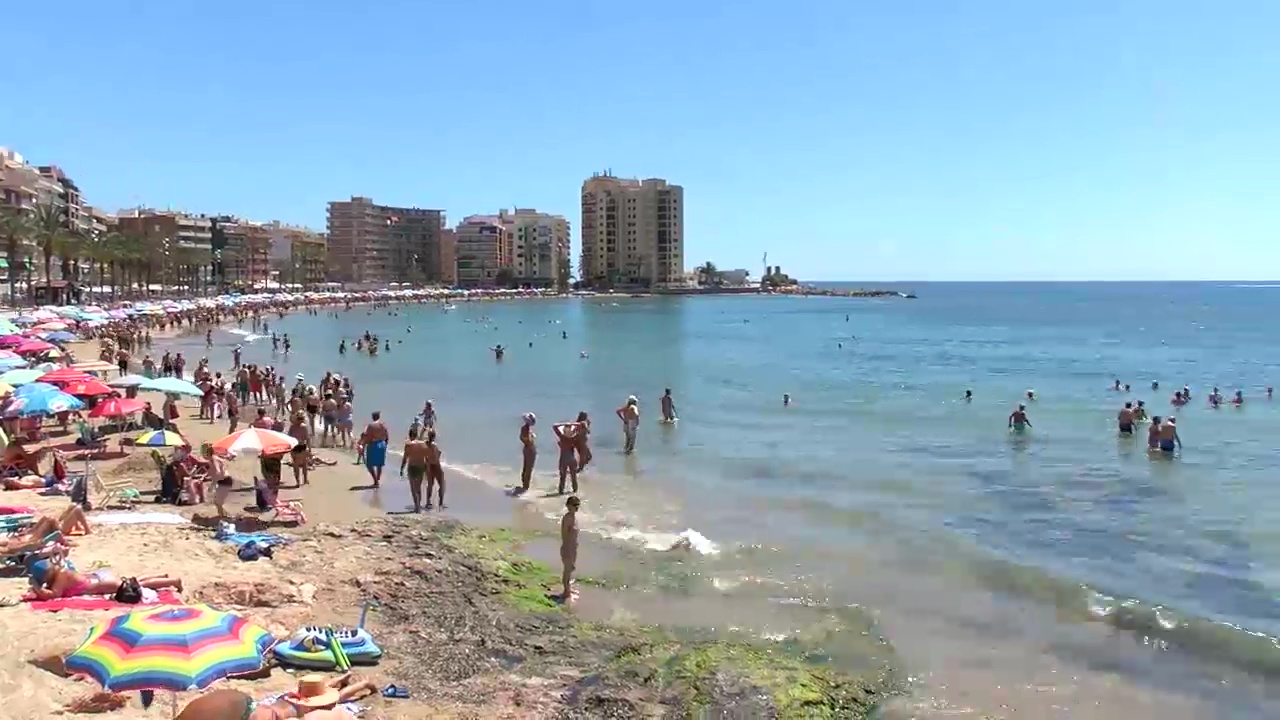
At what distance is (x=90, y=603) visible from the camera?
8.59 metres

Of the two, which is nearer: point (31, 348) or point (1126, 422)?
point (1126, 422)

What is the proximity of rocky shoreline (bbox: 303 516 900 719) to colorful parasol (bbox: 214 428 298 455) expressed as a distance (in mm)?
2172

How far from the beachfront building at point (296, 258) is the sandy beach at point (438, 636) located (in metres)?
148

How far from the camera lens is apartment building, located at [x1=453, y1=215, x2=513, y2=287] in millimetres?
181250

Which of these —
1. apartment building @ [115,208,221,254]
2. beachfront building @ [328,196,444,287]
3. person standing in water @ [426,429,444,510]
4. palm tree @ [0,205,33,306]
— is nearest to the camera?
person standing in water @ [426,429,444,510]

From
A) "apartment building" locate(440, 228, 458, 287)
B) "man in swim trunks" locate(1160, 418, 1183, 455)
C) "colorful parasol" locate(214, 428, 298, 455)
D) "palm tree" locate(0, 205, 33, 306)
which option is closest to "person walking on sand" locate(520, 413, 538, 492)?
"colorful parasol" locate(214, 428, 298, 455)

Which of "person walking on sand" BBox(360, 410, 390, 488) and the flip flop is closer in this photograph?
the flip flop

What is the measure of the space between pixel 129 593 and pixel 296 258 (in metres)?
159

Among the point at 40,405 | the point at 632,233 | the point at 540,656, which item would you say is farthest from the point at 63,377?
the point at 632,233

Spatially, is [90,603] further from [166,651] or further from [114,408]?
[114,408]

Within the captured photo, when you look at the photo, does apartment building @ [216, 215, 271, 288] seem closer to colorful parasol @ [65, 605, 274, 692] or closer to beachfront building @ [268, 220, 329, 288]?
beachfront building @ [268, 220, 329, 288]

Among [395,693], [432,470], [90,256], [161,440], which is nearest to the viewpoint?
[395,693]

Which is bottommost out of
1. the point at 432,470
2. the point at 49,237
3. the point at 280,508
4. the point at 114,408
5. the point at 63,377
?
the point at 280,508

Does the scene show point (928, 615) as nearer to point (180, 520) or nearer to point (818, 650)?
point (818, 650)
